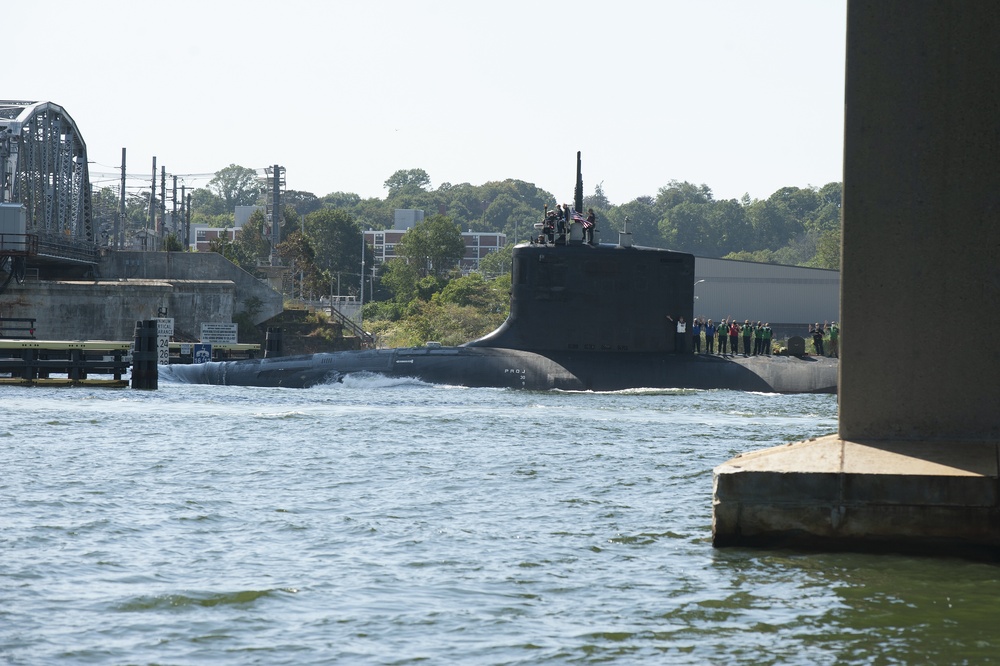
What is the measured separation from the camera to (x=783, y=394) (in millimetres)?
32344

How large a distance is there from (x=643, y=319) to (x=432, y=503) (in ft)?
60.5

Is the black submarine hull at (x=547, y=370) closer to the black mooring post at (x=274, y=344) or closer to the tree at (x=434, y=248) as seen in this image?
the black mooring post at (x=274, y=344)

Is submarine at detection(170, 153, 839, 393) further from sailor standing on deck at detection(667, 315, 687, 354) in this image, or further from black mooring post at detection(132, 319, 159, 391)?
black mooring post at detection(132, 319, 159, 391)

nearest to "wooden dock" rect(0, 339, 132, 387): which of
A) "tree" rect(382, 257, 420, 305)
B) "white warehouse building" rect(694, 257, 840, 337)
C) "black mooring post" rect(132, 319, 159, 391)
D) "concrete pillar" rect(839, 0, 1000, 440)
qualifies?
"black mooring post" rect(132, 319, 159, 391)

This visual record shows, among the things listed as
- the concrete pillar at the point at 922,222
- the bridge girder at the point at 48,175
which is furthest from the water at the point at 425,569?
the bridge girder at the point at 48,175

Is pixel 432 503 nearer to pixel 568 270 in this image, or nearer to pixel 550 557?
pixel 550 557

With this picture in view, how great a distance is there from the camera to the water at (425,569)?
7.78 m

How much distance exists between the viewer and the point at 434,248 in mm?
107250

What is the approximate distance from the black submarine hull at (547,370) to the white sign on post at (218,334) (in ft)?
39.0

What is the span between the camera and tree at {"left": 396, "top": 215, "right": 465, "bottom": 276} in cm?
10700

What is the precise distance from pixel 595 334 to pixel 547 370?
1.49m

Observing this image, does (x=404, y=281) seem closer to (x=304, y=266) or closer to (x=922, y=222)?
(x=304, y=266)

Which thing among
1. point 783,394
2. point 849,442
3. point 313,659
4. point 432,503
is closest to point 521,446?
point 432,503

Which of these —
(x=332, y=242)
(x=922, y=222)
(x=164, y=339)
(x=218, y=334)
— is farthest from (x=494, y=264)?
(x=922, y=222)
